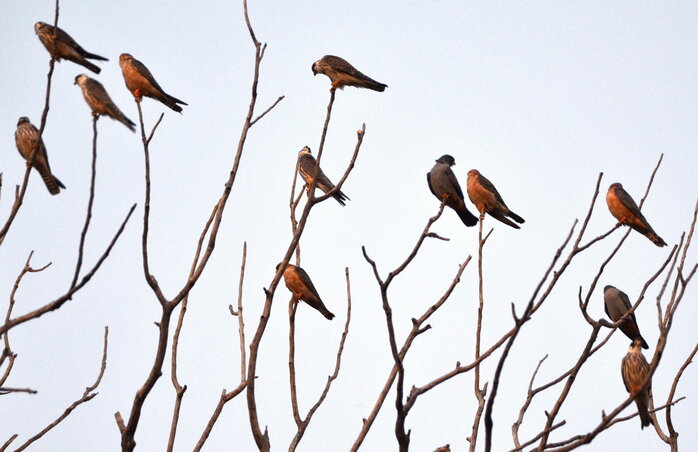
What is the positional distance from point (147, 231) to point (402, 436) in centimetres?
123

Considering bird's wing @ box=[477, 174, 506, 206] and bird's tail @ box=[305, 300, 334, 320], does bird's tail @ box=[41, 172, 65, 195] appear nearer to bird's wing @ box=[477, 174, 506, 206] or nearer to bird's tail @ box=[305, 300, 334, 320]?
bird's tail @ box=[305, 300, 334, 320]

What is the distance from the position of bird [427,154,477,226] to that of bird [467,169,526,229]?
0.33 metres

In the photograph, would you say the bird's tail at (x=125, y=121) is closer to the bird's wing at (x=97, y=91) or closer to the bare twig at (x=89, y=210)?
the bird's wing at (x=97, y=91)

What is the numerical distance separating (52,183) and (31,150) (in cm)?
32

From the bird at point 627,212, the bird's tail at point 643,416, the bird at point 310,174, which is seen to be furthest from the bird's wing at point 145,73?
the bird at point 627,212

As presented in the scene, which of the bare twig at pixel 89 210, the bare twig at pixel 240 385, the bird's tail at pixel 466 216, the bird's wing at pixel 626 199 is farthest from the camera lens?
the bird's wing at pixel 626 199

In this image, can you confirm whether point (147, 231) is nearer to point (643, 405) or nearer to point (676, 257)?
point (676, 257)

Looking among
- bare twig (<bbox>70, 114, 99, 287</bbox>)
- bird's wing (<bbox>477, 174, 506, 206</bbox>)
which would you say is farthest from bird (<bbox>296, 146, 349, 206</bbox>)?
bare twig (<bbox>70, 114, 99, 287</bbox>)

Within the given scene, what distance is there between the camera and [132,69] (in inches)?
272

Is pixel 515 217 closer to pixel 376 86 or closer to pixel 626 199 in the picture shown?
pixel 626 199

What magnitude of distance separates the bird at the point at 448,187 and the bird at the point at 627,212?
5.67 feet

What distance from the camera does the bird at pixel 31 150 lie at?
19.7ft

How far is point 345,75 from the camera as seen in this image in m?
9.00

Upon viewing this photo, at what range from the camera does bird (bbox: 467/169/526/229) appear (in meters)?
8.47
